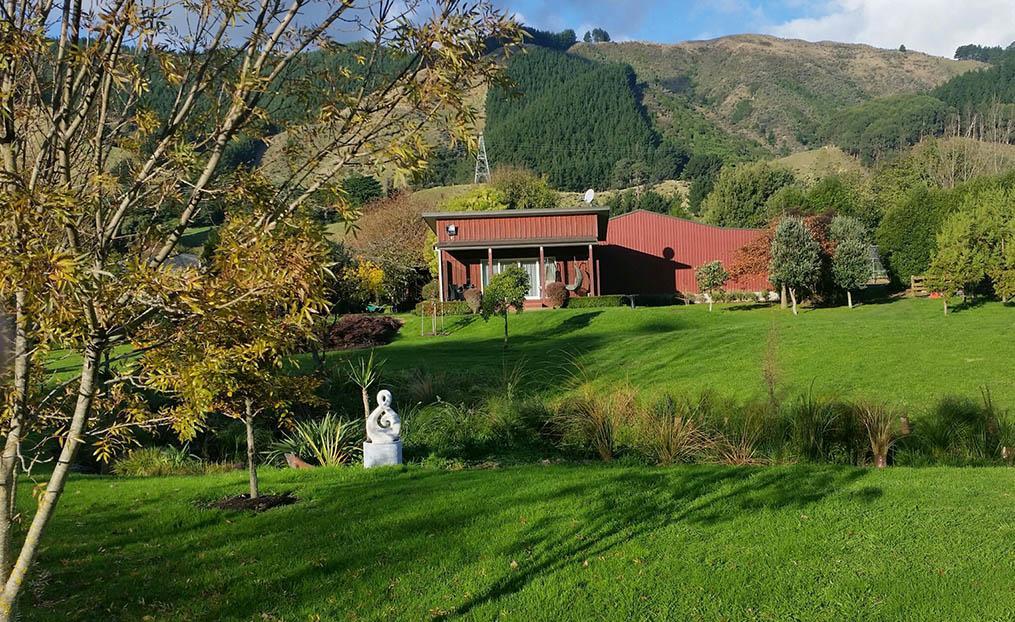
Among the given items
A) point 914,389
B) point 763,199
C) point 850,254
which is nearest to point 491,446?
point 914,389

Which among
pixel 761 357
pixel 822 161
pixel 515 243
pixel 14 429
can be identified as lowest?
pixel 761 357

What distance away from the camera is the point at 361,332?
77.4 feet

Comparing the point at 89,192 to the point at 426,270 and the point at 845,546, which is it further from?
the point at 426,270

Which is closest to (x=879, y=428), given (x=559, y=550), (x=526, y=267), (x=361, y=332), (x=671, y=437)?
(x=671, y=437)

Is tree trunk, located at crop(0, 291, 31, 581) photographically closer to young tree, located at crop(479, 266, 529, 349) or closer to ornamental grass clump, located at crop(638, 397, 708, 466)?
ornamental grass clump, located at crop(638, 397, 708, 466)

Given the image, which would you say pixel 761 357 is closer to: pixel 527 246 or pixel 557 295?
pixel 557 295

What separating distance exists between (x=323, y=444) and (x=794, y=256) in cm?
2374

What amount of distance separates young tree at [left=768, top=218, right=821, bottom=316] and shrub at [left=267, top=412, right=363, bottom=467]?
22.7m

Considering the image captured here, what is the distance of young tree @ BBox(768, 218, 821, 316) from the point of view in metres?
28.7

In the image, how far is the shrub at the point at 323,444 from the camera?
9453mm

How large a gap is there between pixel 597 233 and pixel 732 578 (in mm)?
29010

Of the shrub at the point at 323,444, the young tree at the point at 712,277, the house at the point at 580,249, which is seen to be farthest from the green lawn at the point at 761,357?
the house at the point at 580,249

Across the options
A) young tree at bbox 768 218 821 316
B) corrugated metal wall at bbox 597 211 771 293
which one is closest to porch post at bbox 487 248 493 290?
corrugated metal wall at bbox 597 211 771 293

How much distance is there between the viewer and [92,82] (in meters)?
3.32
